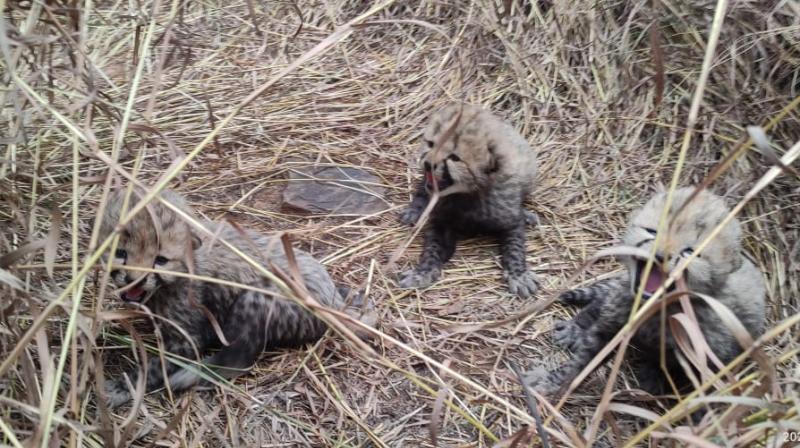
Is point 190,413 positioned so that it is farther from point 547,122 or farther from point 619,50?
point 619,50

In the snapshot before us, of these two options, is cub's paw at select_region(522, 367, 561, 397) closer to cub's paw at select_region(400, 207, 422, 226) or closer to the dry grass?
the dry grass

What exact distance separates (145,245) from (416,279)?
1.35 m

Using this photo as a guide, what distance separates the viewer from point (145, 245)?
9.52 feet

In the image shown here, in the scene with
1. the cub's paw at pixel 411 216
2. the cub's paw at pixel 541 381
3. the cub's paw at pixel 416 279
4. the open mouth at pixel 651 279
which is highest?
the open mouth at pixel 651 279

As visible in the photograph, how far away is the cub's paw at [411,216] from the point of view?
13.3ft

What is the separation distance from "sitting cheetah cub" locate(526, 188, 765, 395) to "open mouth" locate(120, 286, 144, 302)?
161 centimetres

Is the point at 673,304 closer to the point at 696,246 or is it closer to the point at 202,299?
the point at 696,246

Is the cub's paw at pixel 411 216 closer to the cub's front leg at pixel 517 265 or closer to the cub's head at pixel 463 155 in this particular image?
the cub's head at pixel 463 155

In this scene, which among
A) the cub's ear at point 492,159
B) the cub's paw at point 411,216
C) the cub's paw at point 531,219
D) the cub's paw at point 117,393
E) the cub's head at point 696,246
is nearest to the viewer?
the cub's head at point 696,246

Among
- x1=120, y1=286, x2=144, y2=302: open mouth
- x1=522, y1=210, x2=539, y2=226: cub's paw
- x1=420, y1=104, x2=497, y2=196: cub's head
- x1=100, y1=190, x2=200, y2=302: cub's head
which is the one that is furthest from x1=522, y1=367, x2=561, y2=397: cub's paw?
x1=120, y1=286, x2=144, y2=302: open mouth

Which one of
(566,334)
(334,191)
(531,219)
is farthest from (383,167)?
(566,334)

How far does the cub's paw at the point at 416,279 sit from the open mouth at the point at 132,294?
1260 millimetres

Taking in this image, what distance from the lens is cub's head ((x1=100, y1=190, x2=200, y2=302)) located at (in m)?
2.89

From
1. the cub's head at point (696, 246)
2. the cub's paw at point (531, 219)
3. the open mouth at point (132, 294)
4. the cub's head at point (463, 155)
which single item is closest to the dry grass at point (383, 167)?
the cub's paw at point (531, 219)
